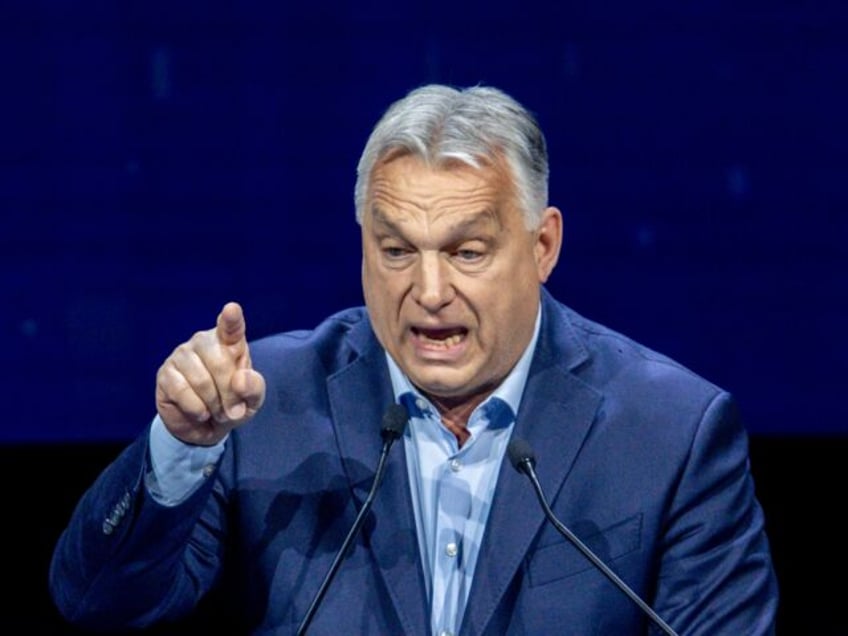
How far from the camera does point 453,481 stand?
233 cm

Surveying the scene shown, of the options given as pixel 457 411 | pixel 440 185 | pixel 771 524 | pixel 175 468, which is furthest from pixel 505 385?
pixel 771 524

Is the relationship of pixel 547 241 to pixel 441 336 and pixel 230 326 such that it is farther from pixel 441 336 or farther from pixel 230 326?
pixel 230 326

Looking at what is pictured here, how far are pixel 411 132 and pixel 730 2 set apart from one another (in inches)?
42.8

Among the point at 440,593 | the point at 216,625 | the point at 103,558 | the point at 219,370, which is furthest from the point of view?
the point at 216,625

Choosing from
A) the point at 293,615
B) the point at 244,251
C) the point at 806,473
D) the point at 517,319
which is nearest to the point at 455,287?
the point at 517,319

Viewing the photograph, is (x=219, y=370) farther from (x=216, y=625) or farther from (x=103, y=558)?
(x=216, y=625)

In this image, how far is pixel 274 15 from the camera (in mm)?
3035

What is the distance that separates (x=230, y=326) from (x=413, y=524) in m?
0.45

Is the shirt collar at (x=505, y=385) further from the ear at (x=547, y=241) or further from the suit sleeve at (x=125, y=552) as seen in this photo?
the suit sleeve at (x=125, y=552)

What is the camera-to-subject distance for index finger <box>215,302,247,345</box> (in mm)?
1944

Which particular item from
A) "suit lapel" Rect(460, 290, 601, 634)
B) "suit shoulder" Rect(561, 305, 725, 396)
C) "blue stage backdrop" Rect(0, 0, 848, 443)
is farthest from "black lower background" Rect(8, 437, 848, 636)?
"suit lapel" Rect(460, 290, 601, 634)

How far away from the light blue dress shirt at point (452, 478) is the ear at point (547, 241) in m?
0.10

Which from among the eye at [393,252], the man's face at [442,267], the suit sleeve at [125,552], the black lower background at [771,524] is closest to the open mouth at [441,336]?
the man's face at [442,267]

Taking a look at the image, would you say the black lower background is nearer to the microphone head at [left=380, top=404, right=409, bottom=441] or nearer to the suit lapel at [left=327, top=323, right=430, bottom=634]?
the suit lapel at [left=327, top=323, right=430, bottom=634]
